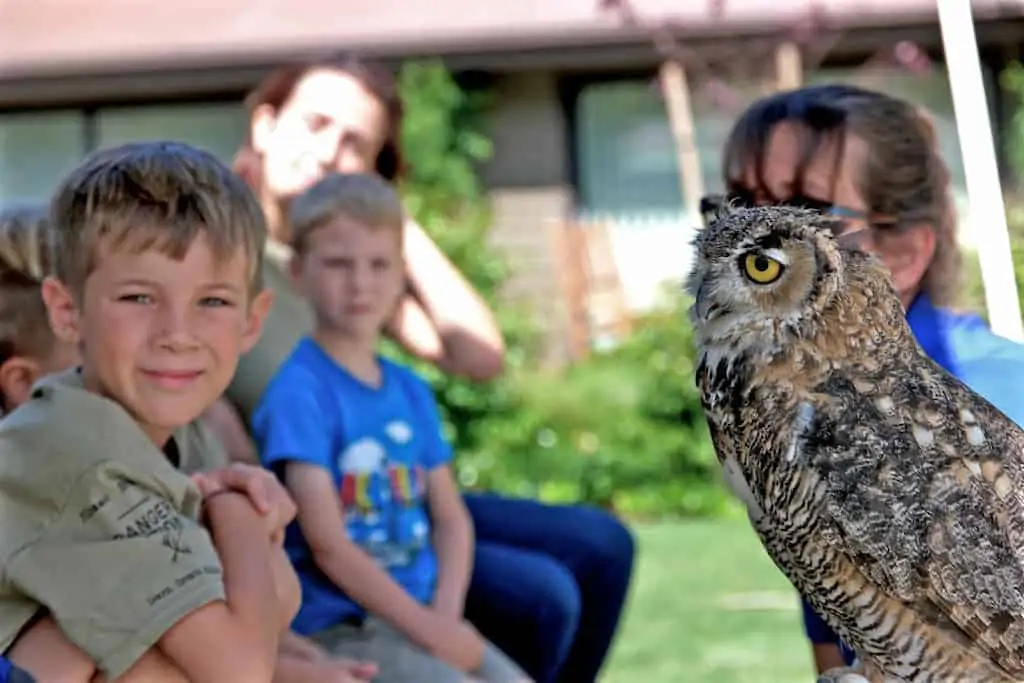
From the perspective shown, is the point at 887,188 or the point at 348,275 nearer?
the point at 887,188

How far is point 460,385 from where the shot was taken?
9078 mm

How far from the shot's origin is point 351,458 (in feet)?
9.34

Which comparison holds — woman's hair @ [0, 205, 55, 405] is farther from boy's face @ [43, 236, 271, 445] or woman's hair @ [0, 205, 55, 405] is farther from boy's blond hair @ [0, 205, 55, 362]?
boy's face @ [43, 236, 271, 445]

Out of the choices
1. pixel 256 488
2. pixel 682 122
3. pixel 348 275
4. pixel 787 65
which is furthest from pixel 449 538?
pixel 682 122

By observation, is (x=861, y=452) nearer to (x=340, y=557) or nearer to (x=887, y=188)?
(x=887, y=188)

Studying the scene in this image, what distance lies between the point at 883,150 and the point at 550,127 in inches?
327

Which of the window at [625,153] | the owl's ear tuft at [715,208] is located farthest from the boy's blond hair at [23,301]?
the window at [625,153]

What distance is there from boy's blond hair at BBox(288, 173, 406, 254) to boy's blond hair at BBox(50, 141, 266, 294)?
0.79 metres

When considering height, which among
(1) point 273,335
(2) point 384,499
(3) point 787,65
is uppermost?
(3) point 787,65

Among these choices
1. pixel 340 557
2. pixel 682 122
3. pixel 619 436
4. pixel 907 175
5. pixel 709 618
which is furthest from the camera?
pixel 682 122

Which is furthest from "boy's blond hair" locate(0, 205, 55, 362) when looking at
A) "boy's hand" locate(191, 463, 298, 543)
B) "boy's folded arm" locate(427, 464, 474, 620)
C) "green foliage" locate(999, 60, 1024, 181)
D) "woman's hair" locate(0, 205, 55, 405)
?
"green foliage" locate(999, 60, 1024, 181)

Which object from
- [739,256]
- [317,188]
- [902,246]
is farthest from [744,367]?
[317,188]

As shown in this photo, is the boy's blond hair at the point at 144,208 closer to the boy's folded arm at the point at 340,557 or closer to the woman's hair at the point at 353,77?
the boy's folded arm at the point at 340,557

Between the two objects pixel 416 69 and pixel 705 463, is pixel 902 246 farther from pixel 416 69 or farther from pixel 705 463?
pixel 416 69
